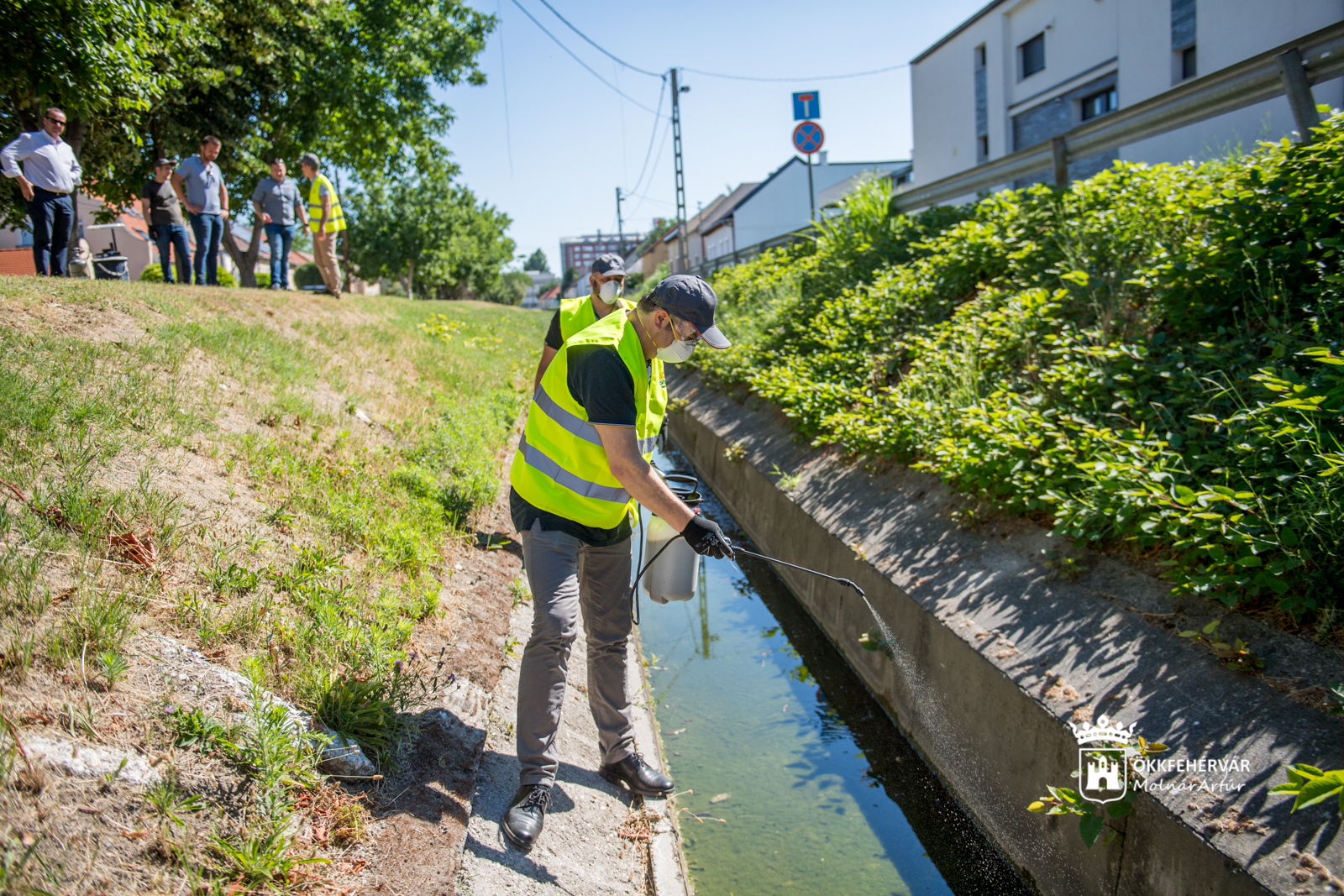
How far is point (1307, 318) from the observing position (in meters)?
4.12

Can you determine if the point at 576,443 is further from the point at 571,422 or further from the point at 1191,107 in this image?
the point at 1191,107

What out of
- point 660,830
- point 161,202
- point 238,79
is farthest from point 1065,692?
point 238,79

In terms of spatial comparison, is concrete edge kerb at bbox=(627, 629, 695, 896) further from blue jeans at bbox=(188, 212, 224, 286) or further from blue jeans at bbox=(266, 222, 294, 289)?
blue jeans at bbox=(266, 222, 294, 289)

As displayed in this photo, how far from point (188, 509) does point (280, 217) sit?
29.1 feet

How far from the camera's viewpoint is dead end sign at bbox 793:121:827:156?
13.5 metres

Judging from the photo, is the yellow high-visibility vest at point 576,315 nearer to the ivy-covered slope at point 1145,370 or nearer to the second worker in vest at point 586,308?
the second worker in vest at point 586,308

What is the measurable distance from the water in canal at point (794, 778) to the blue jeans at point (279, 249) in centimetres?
863

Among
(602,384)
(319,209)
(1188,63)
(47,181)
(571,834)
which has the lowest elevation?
(571,834)

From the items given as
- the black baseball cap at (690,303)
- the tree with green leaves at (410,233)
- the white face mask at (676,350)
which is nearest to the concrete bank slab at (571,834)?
the white face mask at (676,350)

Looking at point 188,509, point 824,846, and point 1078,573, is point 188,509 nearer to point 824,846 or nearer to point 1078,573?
point 824,846

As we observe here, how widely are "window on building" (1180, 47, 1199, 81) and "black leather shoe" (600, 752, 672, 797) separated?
20016 mm

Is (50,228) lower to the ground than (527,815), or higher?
higher

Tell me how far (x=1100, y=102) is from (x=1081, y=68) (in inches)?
43.2

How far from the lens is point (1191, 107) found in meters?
6.77
